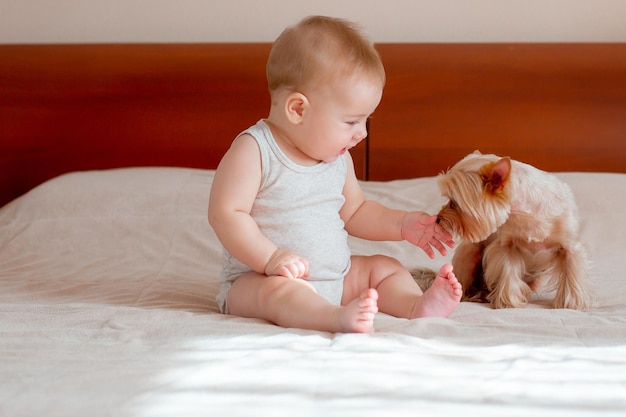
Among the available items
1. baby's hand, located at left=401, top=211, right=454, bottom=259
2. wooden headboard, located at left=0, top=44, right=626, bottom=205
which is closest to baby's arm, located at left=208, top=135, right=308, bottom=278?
baby's hand, located at left=401, top=211, right=454, bottom=259

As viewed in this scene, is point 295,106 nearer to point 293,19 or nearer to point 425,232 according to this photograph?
point 425,232

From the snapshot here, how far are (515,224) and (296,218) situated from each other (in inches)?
20.1

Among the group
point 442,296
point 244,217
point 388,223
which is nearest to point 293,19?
point 388,223

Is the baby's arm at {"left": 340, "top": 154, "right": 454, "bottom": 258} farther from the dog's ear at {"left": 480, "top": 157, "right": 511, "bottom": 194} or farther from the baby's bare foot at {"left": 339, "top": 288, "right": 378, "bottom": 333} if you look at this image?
the baby's bare foot at {"left": 339, "top": 288, "right": 378, "bottom": 333}

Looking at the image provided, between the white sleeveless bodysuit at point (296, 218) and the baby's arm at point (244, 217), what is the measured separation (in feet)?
0.10

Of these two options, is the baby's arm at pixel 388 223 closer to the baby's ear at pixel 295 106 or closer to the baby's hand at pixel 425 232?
the baby's hand at pixel 425 232

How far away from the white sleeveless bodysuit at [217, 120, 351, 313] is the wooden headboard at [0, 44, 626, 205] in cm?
118

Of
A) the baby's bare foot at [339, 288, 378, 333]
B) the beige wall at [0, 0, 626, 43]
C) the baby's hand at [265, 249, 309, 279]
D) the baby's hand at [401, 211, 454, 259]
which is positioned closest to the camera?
the baby's bare foot at [339, 288, 378, 333]

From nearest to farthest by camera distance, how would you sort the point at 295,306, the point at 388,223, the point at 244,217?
the point at 295,306
the point at 244,217
the point at 388,223

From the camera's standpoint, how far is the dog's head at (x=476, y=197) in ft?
5.68

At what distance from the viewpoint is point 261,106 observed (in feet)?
9.37

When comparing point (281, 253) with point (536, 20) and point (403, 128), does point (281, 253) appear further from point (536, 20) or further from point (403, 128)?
point (536, 20)

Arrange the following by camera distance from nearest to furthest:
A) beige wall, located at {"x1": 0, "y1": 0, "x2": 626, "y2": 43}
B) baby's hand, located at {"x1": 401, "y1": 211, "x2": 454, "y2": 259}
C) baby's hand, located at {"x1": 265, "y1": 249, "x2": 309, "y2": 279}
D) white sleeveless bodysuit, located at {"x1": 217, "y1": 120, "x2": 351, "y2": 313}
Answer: baby's hand, located at {"x1": 265, "y1": 249, "x2": 309, "y2": 279} → white sleeveless bodysuit, located at {"x1": 217, "y1": 120, "x2": 351, "y2": 313} → baby's hand, located at {"x1": 401, "y1": 211, "x2": 454, "y2": 259} → beige wall, located at {"x1": 0, "y1": 0, "x2": 626, "y2": 43}

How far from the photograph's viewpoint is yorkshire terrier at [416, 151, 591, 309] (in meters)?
1.75
